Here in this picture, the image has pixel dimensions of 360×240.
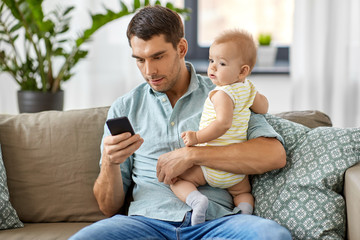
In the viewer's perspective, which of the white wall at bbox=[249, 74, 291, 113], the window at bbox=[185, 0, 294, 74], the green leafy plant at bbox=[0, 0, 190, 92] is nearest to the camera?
the green leafy plant at bbox=[0, 0, 190, 92]

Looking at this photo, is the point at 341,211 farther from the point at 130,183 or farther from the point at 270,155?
the point at 130,183

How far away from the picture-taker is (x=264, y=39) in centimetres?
Answer: 354

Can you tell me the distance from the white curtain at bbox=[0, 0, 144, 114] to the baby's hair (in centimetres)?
178

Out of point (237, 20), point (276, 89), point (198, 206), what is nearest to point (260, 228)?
point (198, 206)

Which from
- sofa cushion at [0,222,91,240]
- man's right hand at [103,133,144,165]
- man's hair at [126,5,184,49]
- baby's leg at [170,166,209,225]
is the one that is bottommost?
sofa cushion at [0,222,91,240]

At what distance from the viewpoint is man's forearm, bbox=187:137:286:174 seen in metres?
1.69

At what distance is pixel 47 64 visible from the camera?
3.05 metres

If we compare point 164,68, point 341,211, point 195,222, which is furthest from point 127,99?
point 341,211

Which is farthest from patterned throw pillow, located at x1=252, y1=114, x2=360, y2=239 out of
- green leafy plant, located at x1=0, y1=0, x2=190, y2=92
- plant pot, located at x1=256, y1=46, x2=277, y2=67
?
plant pot, located at x1=256, y1=46, x2=277, y2=67

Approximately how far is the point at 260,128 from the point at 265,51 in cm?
188

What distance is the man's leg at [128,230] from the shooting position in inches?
61.2

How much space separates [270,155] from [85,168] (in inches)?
29.9

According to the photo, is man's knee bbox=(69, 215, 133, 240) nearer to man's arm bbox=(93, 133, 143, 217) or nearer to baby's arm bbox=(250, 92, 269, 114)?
man's arm bbox=(93, 133, 143, 217)

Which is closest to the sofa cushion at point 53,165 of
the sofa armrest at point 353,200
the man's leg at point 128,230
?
the man's leg at point 128,230
